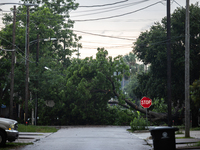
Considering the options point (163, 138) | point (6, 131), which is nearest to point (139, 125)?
point (6, 131)

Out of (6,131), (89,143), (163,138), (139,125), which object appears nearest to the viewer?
(163,138)

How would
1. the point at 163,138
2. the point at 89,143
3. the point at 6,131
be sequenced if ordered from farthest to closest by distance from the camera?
the point at 89,143, the point at 6,131, the point at 163,138

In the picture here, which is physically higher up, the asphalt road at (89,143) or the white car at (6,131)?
the white car at (6,131)

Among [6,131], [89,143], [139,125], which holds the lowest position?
[139,125]

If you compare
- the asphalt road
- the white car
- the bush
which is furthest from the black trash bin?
the bush

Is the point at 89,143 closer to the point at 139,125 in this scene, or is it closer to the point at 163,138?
the point at 163,138

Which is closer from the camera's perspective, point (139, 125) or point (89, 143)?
point (89, 143)

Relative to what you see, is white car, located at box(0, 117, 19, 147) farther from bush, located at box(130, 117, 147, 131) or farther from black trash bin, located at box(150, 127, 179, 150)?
bush, located at box(130, 117, 147, 131)

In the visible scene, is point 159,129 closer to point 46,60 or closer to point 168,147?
point 168,147

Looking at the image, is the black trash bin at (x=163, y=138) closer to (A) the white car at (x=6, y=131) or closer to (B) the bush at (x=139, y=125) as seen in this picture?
(A) the white car at (x=6, y=131)

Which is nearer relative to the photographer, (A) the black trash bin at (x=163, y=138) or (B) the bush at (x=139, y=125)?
(A) the black trash bin at (x=163, y=138)

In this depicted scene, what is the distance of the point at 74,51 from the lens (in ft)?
200

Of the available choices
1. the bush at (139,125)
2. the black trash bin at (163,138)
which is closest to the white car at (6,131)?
the black trash bin at (163,138)

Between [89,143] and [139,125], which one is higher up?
[89,143]
